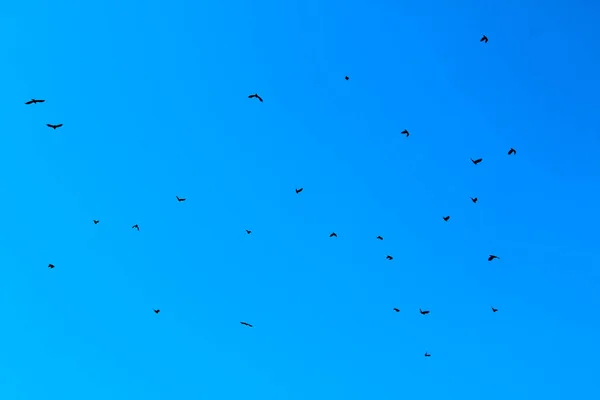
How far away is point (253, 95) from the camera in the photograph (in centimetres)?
3441

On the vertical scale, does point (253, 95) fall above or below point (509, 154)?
below

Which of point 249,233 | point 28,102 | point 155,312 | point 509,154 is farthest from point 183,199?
point 509,154

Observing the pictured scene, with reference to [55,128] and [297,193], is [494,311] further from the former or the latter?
[55,128]

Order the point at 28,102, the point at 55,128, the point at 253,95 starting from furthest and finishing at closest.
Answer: the point at 253,95, the point at 55,128, the point at 28,102

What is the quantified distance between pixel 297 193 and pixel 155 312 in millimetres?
14417

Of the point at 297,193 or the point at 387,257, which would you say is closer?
the point at 297,193

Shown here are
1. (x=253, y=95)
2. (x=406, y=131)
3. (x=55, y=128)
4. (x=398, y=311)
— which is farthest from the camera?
(x=398, y=311)

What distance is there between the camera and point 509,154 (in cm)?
3988

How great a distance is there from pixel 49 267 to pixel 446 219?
91.7 ft

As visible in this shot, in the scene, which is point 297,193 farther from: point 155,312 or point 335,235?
point 155,312

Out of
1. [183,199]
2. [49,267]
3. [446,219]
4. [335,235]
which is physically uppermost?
[446,219]

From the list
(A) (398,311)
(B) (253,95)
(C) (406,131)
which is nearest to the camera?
(B) (253,95)

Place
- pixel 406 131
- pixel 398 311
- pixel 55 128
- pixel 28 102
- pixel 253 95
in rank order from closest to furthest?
1. pixel 28 102
2. pixel 55 128
3. pixel 253 95
4. pixel 406 131
5. pixel 398 311

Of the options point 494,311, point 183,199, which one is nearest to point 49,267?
point 183,199
